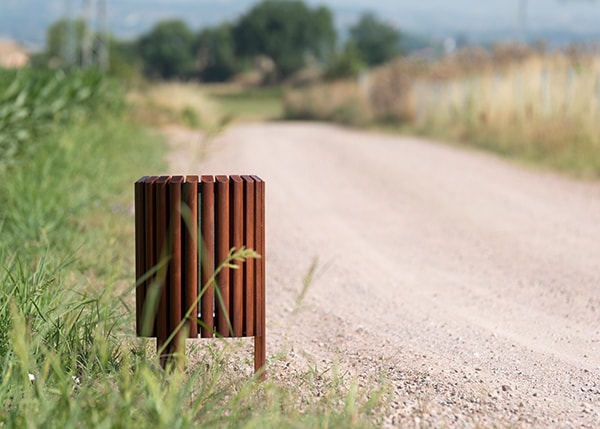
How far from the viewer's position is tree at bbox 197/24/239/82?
106688 mm

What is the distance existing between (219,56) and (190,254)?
10678 centimetres

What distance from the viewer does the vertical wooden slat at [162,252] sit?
13.8ft

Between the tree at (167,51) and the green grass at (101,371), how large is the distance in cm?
10865

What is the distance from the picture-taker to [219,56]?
109m

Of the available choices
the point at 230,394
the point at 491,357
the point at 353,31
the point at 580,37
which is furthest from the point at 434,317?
the point at 353,31

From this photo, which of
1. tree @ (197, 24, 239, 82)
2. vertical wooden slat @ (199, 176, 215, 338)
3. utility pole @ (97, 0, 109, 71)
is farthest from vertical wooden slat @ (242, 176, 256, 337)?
tree @ (197, 24, 239, 82)

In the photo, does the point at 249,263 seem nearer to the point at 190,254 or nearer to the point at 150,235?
Answer: the point at 190,254

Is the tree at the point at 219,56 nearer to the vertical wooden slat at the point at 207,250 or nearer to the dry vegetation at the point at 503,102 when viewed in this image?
the dry vegetation at the point at 503,102

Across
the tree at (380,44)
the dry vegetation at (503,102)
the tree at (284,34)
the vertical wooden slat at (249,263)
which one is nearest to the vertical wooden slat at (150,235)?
the vertical wooden slat at (249,263)

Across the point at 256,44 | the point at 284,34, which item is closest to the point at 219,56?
the point at 256,44

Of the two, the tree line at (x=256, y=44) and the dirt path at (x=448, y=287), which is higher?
the tree line at (x=256, y=44)

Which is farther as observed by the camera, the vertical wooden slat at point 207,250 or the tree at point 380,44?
the tree at point 380,44

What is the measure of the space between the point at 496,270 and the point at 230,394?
4.02 m

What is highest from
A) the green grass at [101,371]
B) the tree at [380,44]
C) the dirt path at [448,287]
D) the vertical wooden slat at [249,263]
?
the tree at [380,44]
